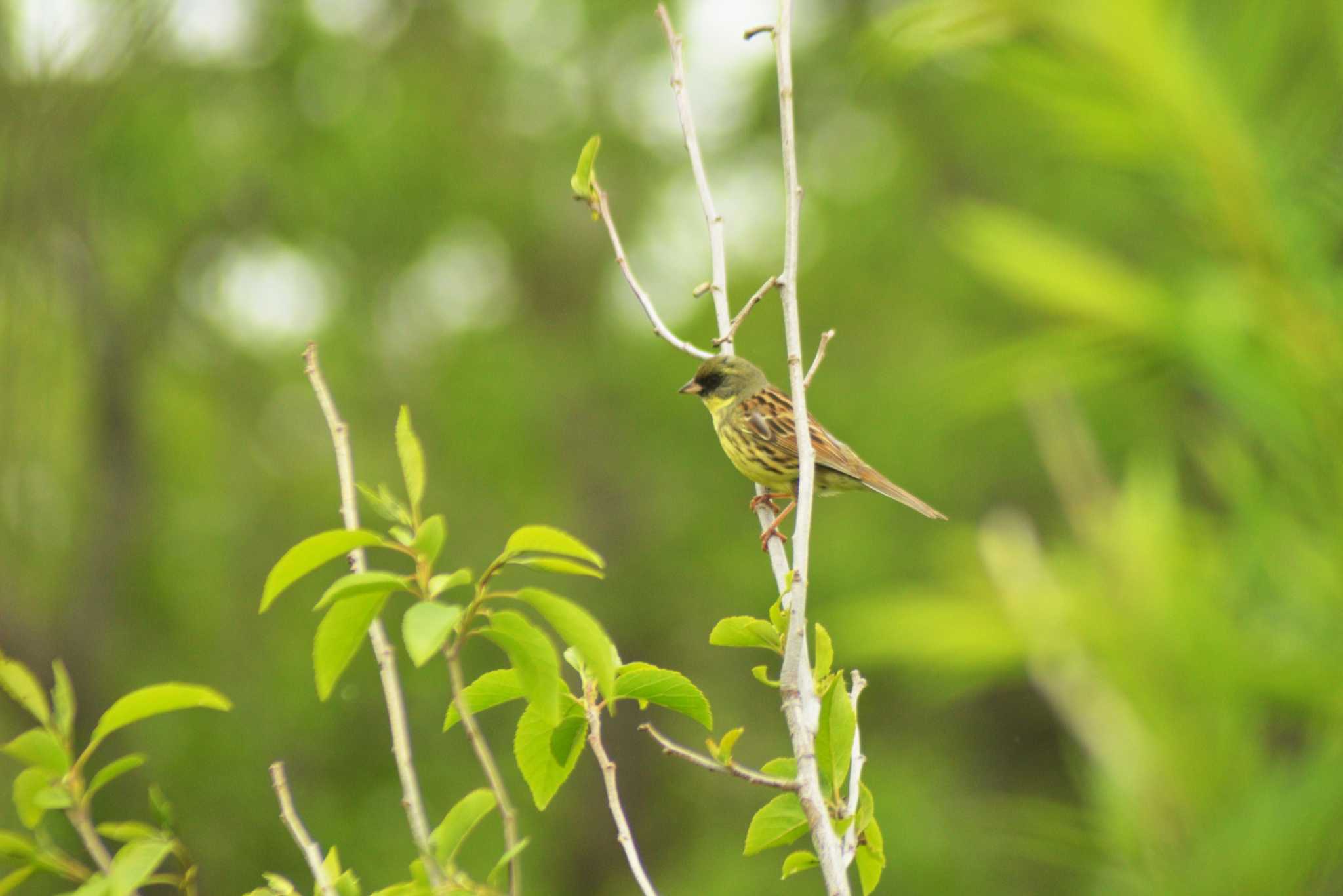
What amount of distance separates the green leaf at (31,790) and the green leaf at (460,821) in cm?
53

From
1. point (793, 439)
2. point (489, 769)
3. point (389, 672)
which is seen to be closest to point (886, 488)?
point (793, 439)

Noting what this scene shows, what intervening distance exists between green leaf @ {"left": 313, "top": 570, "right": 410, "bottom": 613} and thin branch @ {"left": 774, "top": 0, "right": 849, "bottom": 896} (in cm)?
76

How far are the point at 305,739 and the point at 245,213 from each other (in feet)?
24.0

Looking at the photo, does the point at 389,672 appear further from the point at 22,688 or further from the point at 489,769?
the point at 22,688

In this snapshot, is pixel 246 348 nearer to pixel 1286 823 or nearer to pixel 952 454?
pixel 952 454

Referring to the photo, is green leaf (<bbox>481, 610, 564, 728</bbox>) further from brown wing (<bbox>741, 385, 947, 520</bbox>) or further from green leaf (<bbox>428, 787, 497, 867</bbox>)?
brown wing (<bbox>741, 385, 947, 520</bbox>)

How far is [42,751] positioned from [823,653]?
1.24 m

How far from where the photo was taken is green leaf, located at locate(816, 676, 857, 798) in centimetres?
239

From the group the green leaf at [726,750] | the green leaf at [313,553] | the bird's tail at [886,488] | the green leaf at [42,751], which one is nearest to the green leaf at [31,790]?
the green leaf at [42,751]

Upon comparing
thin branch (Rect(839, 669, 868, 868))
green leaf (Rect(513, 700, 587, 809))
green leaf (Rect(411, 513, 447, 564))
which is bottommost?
thin branch (Rect(839, 669, 868, 868))

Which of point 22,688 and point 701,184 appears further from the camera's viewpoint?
point 701,184

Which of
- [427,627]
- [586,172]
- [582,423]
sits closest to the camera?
[427,627]

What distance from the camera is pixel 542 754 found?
2.39 metres

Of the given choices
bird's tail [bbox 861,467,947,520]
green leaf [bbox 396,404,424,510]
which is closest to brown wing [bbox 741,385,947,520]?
bird's tail [bbox 861,467,947,520]
